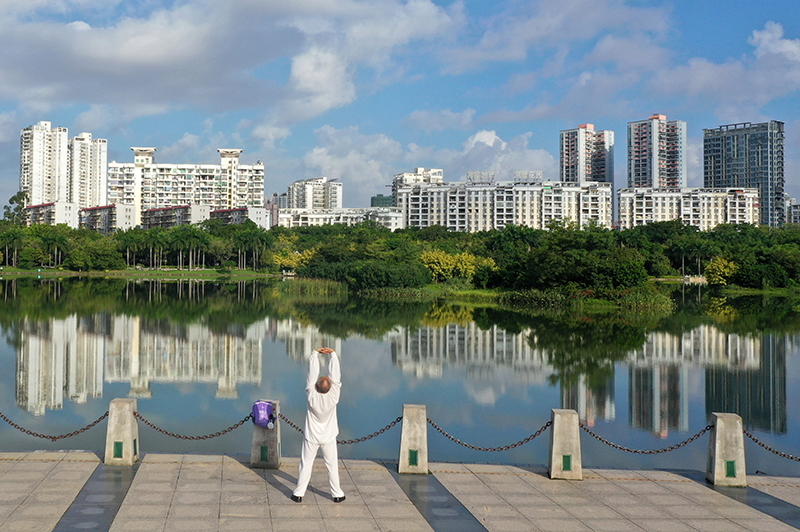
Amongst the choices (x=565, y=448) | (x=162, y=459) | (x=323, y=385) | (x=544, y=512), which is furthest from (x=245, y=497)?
(x=565, y=448)

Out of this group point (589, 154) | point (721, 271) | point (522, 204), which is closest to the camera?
point (721, 271)

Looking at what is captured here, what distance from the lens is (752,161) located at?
6289 inches

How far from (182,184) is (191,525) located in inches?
6034

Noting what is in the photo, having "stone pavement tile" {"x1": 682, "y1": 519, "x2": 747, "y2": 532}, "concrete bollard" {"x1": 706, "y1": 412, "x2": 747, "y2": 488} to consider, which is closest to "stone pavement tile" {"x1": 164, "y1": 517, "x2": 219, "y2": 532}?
"stone pavement tile" {"x1": 682, "y1": 519, "x2": 747, "y2": 532}

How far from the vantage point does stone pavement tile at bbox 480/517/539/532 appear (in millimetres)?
7621

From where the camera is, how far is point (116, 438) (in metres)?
9.42

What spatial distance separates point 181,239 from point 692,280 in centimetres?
6391

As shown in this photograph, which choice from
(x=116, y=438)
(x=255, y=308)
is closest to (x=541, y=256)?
(x=255, y=308)

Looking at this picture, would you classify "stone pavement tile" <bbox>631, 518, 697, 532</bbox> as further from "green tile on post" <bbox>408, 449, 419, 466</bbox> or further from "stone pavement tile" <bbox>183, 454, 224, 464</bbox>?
"stone pavement tile" <bbox>183, 454, 224, 464</bbox>

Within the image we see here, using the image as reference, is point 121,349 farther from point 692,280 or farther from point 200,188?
point 200,188

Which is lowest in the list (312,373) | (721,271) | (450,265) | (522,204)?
(312,373)

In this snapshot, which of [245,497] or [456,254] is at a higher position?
[456,254]

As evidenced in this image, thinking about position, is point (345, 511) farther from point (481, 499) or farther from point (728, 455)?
point (728, 455)

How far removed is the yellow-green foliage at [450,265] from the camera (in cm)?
5712
